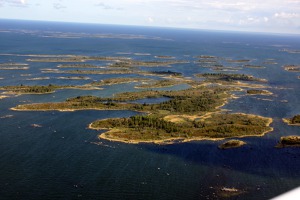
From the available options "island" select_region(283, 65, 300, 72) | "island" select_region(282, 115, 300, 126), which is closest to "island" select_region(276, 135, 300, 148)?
"island" select_region(282, 115, 300, 126)

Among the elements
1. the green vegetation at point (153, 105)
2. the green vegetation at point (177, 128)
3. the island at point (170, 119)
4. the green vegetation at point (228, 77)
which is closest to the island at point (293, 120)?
the island at point (170, 119)

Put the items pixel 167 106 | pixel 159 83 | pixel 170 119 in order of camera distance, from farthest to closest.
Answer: pixel 159 83
pixel 167 106
pixel 170 119

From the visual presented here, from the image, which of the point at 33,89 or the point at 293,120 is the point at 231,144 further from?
the point at 33,89

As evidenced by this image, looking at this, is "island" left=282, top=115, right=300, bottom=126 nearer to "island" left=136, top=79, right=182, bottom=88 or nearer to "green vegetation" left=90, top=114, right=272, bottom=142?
"green vegetation" left=90, top=114, right=272, bottom=142

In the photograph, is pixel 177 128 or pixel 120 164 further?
pixel 177 128

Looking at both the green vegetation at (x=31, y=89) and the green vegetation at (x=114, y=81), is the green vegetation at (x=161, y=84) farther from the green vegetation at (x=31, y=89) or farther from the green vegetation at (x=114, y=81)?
the green vegetation at (x=31, y=89)

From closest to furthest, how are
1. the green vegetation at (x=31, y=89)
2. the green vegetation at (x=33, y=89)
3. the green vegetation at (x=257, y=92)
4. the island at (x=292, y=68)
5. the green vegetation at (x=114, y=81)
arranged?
the green vegetation at (x=33, y=89) → the green vegetation at (x=31, y=89) → the green vegetation at (x=257, y=92) → the green vegetation at (x=114, y=81) → the island at (x=292, y=68)

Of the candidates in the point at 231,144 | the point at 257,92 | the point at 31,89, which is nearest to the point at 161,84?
the point at 257,92

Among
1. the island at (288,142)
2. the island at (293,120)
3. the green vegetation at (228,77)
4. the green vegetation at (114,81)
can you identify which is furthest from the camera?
the green vegetation at (228,77)

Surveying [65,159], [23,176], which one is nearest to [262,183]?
[65,159]

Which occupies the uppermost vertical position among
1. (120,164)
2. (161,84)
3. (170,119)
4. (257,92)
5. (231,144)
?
(257,92)

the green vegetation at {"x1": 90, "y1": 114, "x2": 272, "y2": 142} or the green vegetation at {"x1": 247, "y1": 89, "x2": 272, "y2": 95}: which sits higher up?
the green vegetation at {"x1": 247, "y1": 89, "x2": 272, "y2": 95}
